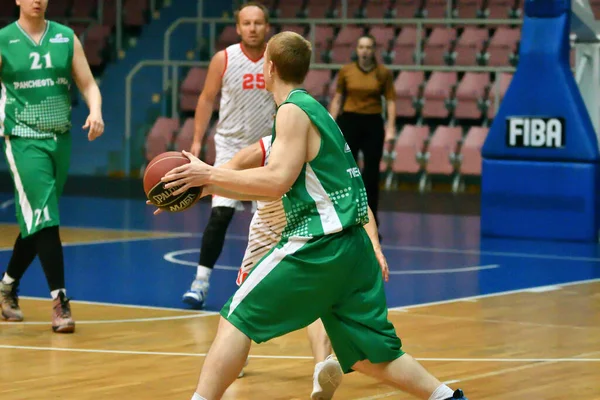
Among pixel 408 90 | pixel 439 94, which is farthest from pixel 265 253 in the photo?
pixel 408 90

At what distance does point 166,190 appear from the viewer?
439 centimetres

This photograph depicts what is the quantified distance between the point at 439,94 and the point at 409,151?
98 centimetres

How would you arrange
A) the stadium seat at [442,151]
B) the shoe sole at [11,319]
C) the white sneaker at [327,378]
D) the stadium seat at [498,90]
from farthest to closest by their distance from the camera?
the stadium seat at [498,90] → the stadium seat at [442,151] → the shoe sole at [11,319] → the white sneaker at [327,378]

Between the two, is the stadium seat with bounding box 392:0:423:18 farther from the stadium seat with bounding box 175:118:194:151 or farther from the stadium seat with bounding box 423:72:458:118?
the stadium seat with bounding box 175:118:194:151

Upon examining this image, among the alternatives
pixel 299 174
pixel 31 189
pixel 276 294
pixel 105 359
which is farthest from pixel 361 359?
pixel 31 189

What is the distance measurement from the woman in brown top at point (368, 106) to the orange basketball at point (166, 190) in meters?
7.81

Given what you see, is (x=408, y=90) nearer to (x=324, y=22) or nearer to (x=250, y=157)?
(x=324, y=22)

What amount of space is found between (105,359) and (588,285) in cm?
429

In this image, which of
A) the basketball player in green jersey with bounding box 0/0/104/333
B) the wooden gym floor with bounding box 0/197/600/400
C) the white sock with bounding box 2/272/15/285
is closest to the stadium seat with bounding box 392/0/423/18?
the wooden gym floor with bounding box 0/197/600/400

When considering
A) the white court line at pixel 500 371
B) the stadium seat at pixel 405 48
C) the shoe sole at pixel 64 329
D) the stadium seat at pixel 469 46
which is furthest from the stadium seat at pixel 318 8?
the white court line at pixel 500 371

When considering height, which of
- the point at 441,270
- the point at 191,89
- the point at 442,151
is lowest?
the point at 442,151

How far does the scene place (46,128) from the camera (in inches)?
283

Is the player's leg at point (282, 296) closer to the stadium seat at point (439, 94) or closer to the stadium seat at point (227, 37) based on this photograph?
the stadium seat at point (439, 94)

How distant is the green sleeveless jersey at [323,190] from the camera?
4586 mm
